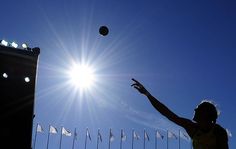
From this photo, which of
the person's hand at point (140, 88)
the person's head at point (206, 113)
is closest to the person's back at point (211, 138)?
the person's head at point (206, 113)

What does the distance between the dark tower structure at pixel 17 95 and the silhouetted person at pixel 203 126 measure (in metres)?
18.9

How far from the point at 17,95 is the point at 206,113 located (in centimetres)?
1972

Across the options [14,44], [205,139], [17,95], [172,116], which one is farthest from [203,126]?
[14,44]

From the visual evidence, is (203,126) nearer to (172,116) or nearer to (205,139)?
(205,139)

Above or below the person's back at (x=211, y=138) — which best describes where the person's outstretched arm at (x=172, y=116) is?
above

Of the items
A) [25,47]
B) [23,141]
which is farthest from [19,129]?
[25,47]

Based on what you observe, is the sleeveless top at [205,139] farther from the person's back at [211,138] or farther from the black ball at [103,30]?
the black ball at [103,30]

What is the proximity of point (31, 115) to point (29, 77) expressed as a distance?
7.43ft

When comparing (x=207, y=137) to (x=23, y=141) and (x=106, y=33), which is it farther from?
(x=23, y=141)

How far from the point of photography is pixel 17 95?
23.4 m

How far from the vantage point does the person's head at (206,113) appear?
15.8 ft

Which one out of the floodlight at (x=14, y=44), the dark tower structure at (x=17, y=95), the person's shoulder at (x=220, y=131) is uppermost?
the floodlight at (x=14, y=44)

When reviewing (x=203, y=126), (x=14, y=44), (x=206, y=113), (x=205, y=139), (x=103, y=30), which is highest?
(x=14, y=44)

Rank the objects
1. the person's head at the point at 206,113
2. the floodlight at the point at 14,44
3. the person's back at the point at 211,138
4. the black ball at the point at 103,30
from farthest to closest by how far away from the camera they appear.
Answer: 1. the floodlight at the point at 14,44
2. the black ball at the point at 103,30
3. the person's head at the point at 206,113
4. the person's back at the point at 211,138
